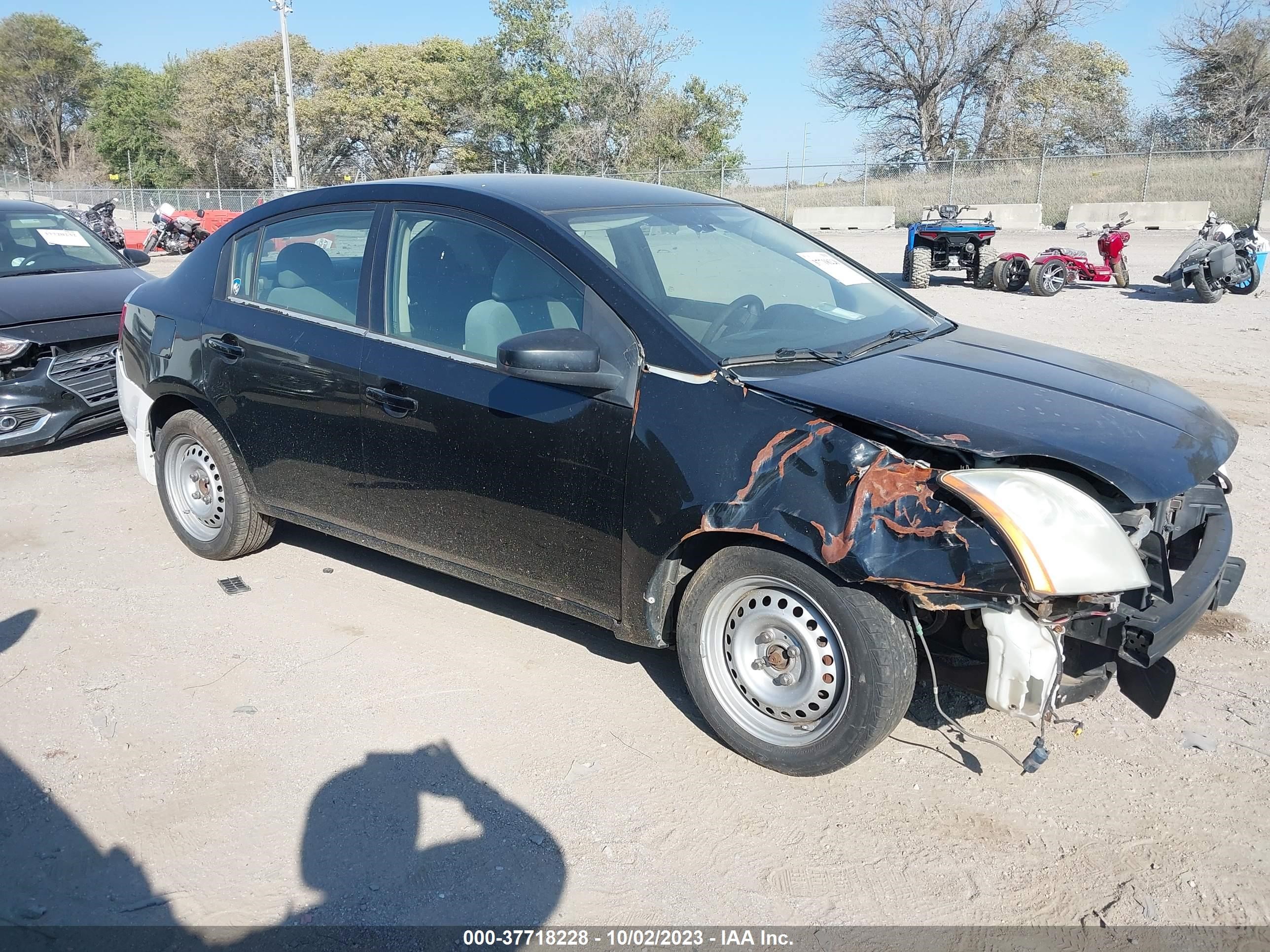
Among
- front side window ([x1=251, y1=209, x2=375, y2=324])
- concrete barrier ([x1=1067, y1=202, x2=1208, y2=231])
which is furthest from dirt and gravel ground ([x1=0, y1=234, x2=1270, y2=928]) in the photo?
concrete barrier ([x1=1067, y1=202, x2=1208, y2=231])

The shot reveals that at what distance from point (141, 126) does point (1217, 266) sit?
6973cm

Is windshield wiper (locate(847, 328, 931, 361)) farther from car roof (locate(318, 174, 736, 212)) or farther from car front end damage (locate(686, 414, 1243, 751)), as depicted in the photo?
car roof (locate(318, 174, 736, 212))

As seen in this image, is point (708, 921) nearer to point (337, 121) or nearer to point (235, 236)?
point (235, 236)

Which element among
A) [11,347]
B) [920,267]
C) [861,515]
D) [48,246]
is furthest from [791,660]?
[920,267]

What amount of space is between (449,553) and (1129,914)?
258 centimetres

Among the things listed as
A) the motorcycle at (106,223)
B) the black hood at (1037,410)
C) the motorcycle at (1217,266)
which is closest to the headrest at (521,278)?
the black hood at (1037,410)

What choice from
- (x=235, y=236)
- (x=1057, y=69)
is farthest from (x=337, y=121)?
(x=235, y=236)

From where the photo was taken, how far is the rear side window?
471cm

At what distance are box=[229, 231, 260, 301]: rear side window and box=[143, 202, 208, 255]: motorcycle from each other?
21483 mm

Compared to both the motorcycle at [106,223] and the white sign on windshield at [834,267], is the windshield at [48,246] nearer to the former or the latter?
the white sign on windshield at [834,267]

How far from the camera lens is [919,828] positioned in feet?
10.1

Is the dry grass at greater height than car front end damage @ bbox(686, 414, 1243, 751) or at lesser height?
greater

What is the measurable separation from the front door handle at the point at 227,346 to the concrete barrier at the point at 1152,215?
25613 mm

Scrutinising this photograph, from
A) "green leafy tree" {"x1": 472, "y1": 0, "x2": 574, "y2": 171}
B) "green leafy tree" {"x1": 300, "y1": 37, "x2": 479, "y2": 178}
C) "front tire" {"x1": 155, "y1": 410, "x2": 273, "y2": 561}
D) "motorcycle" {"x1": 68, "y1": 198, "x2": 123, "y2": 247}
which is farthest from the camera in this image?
"green leafy tree" {"x1": 300, "y1": 37, "x2": 479, "y2": 178}
